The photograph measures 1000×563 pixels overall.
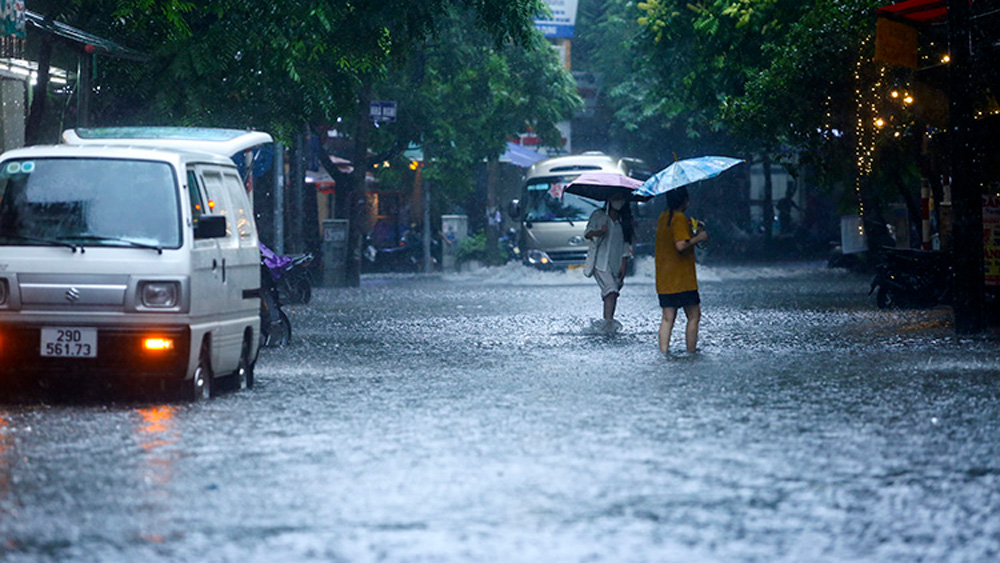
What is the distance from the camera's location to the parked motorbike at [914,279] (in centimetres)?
2411

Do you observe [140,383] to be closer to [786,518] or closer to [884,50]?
[786,518]

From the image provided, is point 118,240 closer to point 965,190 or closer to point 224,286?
point 224,286

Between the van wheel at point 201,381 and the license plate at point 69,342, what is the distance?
0.75 meters

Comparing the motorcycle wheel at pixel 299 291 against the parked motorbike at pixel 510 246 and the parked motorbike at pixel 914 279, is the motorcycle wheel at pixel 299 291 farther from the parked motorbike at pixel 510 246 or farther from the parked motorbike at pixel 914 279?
the parked motorbike at pixel 510 246

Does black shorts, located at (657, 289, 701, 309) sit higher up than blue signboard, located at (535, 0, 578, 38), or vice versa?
blue signboard, located at (535, 0, 578, 38)

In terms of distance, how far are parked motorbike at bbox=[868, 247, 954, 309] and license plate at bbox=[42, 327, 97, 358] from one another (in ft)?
51.1

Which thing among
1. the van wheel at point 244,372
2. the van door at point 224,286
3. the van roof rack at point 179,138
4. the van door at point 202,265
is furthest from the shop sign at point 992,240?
the van door at point 202,265

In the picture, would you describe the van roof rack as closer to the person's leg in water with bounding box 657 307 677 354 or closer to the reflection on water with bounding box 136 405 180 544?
the person's leg in water with bounding box 657 307 677 354

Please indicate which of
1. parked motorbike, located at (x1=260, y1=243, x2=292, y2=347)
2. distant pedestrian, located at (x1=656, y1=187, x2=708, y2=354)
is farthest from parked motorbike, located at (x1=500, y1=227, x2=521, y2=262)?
distant pedestrian, located at (x1=656, y1=187, x2=708, y2=354)

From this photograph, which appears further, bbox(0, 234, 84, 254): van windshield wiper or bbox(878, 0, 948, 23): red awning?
bbox(878, 0, 948, 23): red awning

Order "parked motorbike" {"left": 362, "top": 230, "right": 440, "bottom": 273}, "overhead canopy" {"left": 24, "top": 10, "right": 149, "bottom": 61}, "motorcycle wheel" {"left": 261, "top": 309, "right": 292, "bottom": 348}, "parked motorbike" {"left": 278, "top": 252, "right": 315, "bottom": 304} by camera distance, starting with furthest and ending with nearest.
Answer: "parked motorbike" {"left": 362, "top": 230, "right": 440, "bottom": 273} < "parked motorbike" {"left": 278, "top": 252, "right": 315, "bottom": 304} < "motorcycle wheel" {"left": 261, "top": 309, "right": 292, "bottom": 348} < "overhead canopy" {"left": 24, "top": 10, "right": 149, "bottom": 61}

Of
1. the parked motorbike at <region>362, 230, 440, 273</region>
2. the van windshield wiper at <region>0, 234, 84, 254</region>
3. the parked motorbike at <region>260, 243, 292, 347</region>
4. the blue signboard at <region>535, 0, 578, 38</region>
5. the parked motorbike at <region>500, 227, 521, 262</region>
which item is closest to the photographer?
the van windshield wiper at <region>0, 234, 84, 254</region>

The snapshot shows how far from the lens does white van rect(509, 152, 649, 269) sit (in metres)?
40.6

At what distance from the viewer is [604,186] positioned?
2062 cm
